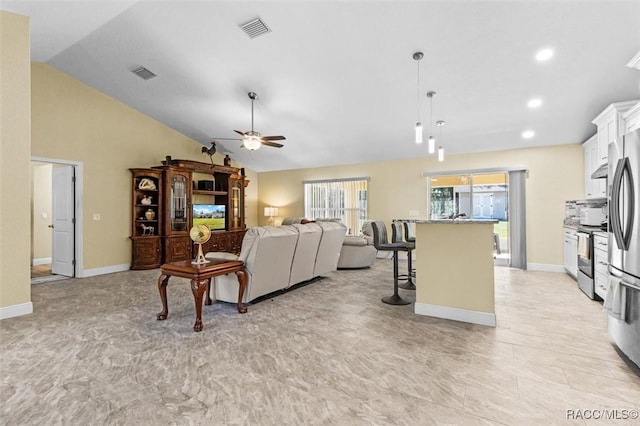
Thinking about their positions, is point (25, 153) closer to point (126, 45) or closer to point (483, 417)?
point (126, 45)

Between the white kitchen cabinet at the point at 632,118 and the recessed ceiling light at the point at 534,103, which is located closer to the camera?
the white kitchen cabinet at the point at 632,118

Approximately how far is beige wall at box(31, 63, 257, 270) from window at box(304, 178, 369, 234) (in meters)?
4.17

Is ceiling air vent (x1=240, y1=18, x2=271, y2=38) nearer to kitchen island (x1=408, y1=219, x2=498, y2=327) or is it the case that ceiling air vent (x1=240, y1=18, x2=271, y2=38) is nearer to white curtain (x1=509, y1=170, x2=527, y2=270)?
kitchen island (x1=408, y1=219, x2=498, y2=327)

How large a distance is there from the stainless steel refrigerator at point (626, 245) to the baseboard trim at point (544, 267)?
3784 mm

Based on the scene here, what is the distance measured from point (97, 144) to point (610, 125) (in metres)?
8.47

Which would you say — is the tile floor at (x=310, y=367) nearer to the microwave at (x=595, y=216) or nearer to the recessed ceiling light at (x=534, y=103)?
the microwave at (x=595, y=216)

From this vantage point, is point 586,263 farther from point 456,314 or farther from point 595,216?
point 456,314

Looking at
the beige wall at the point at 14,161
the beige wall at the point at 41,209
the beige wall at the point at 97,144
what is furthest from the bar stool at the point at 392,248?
the beige wall at the point at 41,209

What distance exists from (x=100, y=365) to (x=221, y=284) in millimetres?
1561

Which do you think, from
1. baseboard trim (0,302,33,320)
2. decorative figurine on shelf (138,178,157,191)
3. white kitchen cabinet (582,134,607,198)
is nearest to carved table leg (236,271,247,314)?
baseboard trim (0,302,33,320)

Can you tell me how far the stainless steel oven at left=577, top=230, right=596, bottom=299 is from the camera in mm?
3970

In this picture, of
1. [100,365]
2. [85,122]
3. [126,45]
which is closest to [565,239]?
[100,365]

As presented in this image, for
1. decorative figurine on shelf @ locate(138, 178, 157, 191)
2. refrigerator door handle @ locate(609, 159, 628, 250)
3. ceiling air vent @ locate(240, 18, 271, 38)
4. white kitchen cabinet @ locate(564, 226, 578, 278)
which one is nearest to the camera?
refrigerator door handle @ locate(609, 159, 628, 250)

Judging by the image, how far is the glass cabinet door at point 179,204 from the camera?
21.5ft
